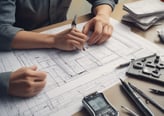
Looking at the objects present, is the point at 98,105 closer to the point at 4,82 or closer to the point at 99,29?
the point at 4,82

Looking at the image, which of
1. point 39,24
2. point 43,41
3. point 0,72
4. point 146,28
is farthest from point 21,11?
point 146,28

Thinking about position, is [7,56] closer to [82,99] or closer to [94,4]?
[82,99]

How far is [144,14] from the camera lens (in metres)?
1.00

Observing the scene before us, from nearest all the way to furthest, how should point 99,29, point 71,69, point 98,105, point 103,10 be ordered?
point 98,105
point 71,69
point 99,29
point 103,10

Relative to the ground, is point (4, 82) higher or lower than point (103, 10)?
lower

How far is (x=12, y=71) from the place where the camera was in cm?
74

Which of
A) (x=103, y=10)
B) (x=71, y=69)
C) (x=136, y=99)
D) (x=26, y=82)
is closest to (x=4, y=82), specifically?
(x=26, y=82)

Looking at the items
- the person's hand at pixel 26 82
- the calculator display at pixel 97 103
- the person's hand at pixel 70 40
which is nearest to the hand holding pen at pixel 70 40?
the person's hand at pixel 70 40

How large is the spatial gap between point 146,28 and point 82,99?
1.55 ft

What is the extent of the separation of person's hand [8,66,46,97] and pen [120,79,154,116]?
0.22m

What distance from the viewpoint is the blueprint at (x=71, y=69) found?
2.05 feet

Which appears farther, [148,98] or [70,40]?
[70,40]

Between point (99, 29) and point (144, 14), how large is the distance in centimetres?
22

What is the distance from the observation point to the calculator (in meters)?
0.58
